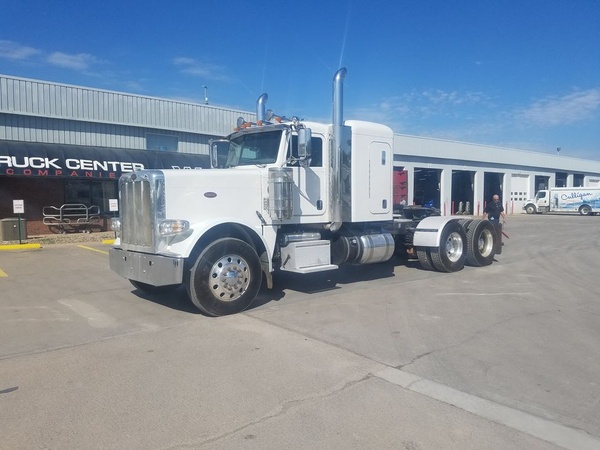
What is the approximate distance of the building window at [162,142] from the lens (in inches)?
904

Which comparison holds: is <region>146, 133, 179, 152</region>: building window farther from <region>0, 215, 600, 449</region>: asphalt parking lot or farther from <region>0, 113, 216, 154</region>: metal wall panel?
<region>0, 215, 600, 449</region>: asphalt parking lot

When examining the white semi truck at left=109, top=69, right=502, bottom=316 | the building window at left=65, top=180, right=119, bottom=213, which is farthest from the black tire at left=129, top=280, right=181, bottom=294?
the building window at left=65, top=180, right=119, bottom=213

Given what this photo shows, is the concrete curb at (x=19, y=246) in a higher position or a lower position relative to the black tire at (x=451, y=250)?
lower

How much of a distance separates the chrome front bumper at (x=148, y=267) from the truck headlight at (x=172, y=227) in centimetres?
35

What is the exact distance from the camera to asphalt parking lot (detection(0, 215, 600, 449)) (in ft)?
12.4

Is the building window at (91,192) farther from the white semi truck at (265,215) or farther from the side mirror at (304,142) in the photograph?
the side mirror at (304,142)

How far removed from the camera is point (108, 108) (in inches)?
848

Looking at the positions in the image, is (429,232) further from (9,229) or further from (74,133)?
(74,133)

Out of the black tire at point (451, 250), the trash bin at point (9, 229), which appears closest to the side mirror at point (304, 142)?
the black tire at point (451, 250)

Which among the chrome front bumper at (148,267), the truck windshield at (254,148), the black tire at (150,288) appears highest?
the truck windshield at (254,148)

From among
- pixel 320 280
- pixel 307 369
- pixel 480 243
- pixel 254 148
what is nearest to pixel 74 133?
pixel 254 148

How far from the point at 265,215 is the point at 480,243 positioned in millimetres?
6632

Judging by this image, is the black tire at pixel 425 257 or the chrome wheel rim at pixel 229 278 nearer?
the chrome wheel rim at pixel 229 278

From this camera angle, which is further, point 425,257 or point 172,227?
point 425,257
